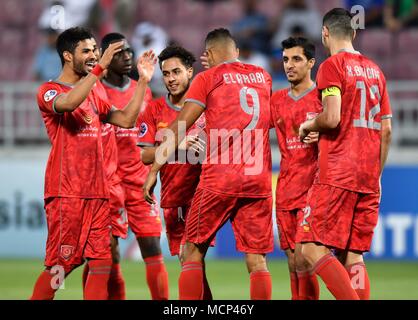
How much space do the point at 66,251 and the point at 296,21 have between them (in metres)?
8.66

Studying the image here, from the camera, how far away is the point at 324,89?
7242 millimetres

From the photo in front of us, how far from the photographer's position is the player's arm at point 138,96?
7.68m

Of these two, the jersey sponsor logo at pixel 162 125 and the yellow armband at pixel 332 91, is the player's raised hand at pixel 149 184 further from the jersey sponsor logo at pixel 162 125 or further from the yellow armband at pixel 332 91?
the yellow armband at pixel 332 91

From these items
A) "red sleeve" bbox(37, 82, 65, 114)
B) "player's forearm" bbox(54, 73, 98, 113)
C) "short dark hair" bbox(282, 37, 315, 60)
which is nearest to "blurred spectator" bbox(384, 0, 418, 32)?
"short dark hair" bbox(282, 37, 315, 60)

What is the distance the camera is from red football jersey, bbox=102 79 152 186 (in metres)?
9.16

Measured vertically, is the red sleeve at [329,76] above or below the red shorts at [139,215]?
above

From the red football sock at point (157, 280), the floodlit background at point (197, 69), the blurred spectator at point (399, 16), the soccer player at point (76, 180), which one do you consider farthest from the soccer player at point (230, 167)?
the blurred spectator at point (399, 16)

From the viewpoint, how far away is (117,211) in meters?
8.96

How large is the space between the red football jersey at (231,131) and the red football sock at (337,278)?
792mm

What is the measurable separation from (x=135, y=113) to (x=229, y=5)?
9.57 metres

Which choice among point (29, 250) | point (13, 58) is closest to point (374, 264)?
point (29, 250)

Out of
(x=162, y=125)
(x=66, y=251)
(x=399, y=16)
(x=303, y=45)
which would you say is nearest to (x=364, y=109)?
(x=303, y=45)

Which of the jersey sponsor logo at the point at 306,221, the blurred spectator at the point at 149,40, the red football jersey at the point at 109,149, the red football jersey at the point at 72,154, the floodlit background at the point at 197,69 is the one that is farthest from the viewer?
the blurred spectator at the point at 149,40

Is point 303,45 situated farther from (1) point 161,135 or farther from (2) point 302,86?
(1) point 161,135
